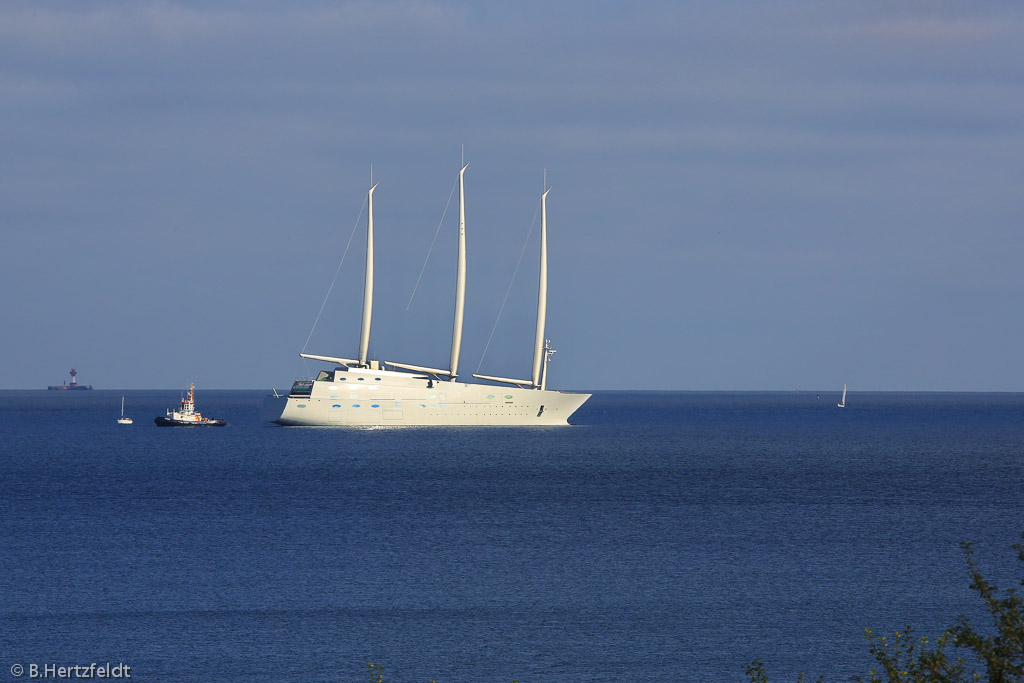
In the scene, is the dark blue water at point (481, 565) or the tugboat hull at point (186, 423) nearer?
the dark blue water at point (481, 565)

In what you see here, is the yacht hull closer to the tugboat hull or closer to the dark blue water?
the tugboat hull

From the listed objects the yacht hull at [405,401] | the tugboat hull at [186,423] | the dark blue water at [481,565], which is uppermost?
the yacht hull at [405,401]

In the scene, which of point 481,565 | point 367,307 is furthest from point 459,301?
point 481,565

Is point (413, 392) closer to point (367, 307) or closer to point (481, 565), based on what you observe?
point (367, 307)

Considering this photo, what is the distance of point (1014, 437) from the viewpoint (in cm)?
15112

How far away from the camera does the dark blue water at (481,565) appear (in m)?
30.5

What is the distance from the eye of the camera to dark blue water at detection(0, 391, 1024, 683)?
1203 inches

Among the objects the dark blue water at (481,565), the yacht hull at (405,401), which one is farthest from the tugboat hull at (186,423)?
the dark blue water at (481,565)

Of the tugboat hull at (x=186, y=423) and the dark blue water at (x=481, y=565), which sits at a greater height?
the dark blue water at (x=481, y=565)

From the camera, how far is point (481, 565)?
141ft

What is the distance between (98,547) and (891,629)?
29543mm

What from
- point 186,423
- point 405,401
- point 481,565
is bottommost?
point 186,423

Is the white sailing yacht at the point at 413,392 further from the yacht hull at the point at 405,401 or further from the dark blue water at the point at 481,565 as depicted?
the dark blue water at the point at 481,565

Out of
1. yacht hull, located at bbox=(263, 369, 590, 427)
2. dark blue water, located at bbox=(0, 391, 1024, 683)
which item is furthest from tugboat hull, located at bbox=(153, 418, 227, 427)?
dark blue water, located at bbox=(0, 391, 1024, 683)
